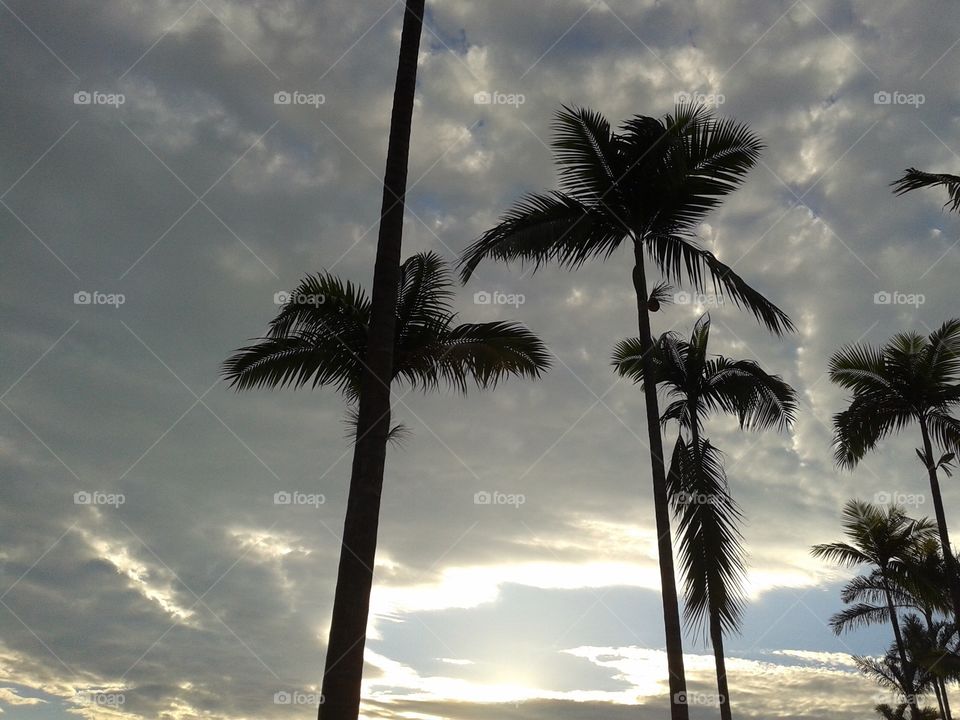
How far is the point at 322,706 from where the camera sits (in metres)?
6.73

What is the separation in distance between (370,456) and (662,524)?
215 inches

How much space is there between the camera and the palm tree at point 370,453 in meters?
6.71

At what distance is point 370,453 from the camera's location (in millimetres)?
7641

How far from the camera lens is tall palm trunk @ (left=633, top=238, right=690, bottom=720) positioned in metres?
10.0

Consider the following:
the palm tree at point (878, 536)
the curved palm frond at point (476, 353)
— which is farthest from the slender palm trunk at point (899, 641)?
the curved palm frond at point (476, 353)

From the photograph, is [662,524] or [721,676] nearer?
[662,524]

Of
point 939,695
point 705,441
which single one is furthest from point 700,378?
point 939,695

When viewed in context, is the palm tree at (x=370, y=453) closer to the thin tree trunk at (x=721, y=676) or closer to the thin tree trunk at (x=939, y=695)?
the thin tree trunk at (x=721, y=676)

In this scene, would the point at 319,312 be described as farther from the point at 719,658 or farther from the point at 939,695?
the point at 939,695

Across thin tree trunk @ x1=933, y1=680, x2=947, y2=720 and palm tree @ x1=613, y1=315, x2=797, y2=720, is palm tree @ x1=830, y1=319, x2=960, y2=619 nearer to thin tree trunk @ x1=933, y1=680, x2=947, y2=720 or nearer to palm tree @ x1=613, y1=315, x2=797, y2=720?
palm tree @ x1=613, y1=315, x2=797, y2=720

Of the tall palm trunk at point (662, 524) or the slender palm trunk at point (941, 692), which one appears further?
the slender palm trunk at point (941, 692)

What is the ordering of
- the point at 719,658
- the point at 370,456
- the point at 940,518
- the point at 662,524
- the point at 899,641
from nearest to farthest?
the point at 370,456
the point at 662,524
the point at 719,658
the point at 940,518
the point at 899,641

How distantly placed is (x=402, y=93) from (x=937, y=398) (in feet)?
62.9

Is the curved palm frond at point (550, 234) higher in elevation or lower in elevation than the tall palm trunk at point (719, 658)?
higher
